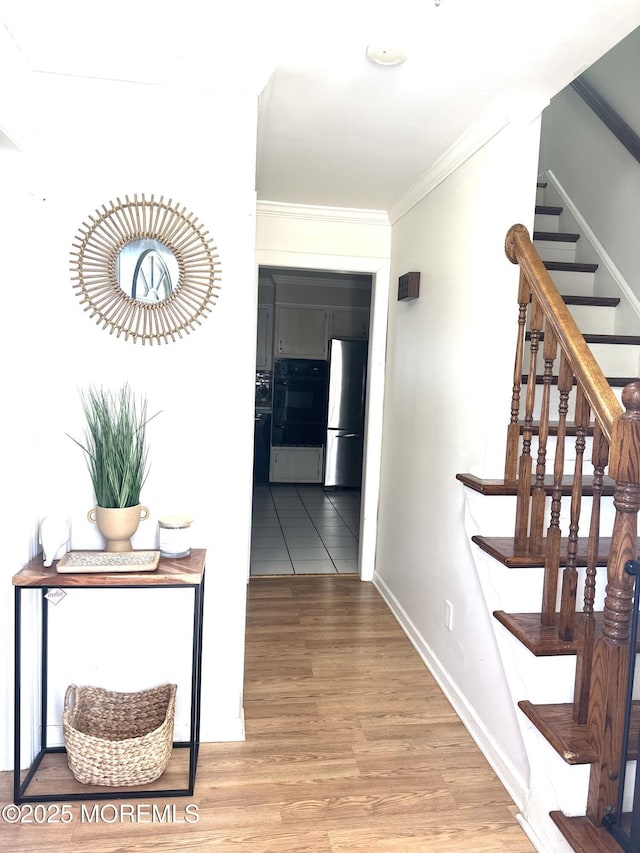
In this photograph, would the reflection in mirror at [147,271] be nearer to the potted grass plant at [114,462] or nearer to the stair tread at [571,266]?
the potted grass plant at [114,462]

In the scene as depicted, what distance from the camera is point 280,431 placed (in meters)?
7.21

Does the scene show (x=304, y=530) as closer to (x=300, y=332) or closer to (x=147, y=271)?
(x=300, y=332)

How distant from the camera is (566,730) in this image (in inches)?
67.7

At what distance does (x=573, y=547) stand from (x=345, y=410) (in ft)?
17.1

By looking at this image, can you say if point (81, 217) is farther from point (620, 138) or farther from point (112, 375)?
point (620, 138)

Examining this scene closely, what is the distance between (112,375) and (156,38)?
3.55ft

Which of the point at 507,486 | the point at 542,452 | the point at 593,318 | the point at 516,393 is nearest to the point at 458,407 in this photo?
the point at 516,393

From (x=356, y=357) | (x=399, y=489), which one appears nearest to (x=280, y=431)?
(x=356, y=357)

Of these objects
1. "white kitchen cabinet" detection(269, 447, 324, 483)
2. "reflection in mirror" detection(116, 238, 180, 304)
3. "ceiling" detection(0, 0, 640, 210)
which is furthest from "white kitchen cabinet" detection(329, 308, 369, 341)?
"reflection in mirror" detection(116, 238, 180, 304)

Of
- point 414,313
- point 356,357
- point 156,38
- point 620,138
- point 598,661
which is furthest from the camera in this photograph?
point 356,357

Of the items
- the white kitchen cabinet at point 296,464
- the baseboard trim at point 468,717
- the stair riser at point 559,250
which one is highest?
the stair riser at point 559,250

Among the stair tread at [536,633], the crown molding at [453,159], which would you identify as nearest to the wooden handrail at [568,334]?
the crown molding at [453,159]

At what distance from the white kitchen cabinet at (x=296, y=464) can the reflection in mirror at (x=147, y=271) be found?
5.14 metres

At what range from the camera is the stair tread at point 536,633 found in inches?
71.1
